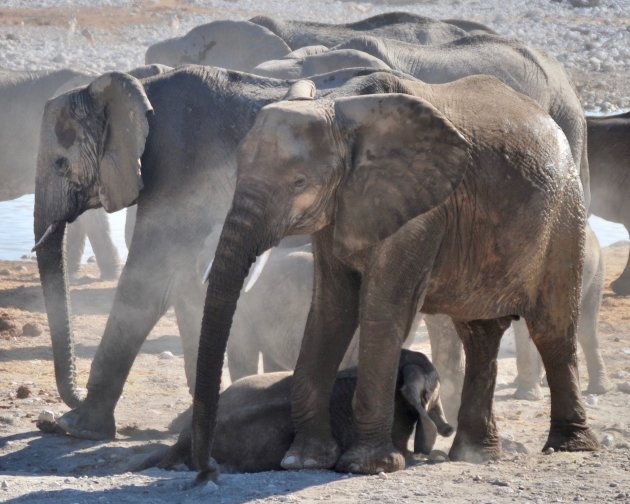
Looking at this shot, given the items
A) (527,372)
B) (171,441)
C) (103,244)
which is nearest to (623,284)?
(527,372)

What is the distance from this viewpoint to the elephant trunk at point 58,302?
6.32 m

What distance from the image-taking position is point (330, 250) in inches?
204

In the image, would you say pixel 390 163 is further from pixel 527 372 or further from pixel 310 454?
pixel 527 372

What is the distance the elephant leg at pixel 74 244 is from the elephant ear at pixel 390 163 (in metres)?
6.45

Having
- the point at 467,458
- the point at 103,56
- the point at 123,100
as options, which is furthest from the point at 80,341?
the point at 103,56

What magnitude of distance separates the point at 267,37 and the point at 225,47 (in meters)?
0.51

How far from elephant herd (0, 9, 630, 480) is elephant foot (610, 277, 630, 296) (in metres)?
2.93

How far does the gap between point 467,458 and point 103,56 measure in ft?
67.5

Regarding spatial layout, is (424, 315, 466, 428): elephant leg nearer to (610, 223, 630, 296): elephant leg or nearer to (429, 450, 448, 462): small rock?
(429, 450, 448, 462): small rock

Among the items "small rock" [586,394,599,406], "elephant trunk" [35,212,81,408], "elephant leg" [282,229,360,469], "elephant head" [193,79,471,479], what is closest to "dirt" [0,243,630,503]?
"small rock" [586,394,599,406]

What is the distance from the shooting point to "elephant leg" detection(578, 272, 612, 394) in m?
7.57

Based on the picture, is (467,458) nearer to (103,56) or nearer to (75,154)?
(75,154)

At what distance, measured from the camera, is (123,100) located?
634cm

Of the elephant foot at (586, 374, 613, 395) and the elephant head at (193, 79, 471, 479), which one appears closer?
the elephant head at (193, 79, 471, 479)
